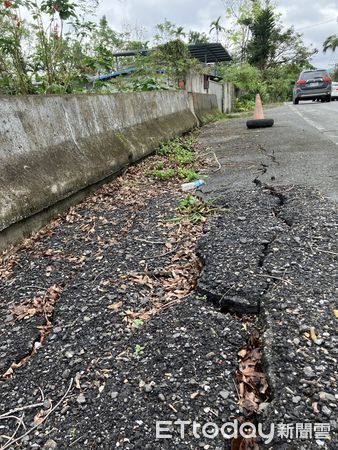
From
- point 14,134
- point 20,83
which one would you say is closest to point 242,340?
point 14,134

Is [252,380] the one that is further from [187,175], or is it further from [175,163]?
[175,163]

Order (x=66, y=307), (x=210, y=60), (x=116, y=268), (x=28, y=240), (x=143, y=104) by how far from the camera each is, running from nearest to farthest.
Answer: (x=66, y=307) → (x=116, y=268) → (x=28, y=240) → (x=143, y=104) → (x=210, y=60)

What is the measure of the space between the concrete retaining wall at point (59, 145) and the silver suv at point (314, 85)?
1413cm

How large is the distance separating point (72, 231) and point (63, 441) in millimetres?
1576

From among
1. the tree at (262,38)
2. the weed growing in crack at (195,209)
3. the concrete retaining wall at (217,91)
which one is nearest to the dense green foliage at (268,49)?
the tree at (262,38)

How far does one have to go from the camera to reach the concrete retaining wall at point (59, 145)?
2260 mm

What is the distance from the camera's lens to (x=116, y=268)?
1.91 meters

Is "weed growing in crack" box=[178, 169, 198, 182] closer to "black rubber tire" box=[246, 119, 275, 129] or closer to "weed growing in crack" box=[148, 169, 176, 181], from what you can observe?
"weed growing in crack" box=[148, 169, 176, 181]

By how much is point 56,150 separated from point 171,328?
199 centimetres

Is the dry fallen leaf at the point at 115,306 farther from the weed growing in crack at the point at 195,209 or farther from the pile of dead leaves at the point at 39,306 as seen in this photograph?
the weed growing in crack at the point at 195,209

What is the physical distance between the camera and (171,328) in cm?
140

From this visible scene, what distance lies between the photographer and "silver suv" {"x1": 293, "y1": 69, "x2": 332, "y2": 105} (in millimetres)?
15570

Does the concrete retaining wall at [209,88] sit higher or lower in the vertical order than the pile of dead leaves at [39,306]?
higher

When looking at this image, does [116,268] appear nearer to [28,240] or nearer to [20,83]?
[28,240]
